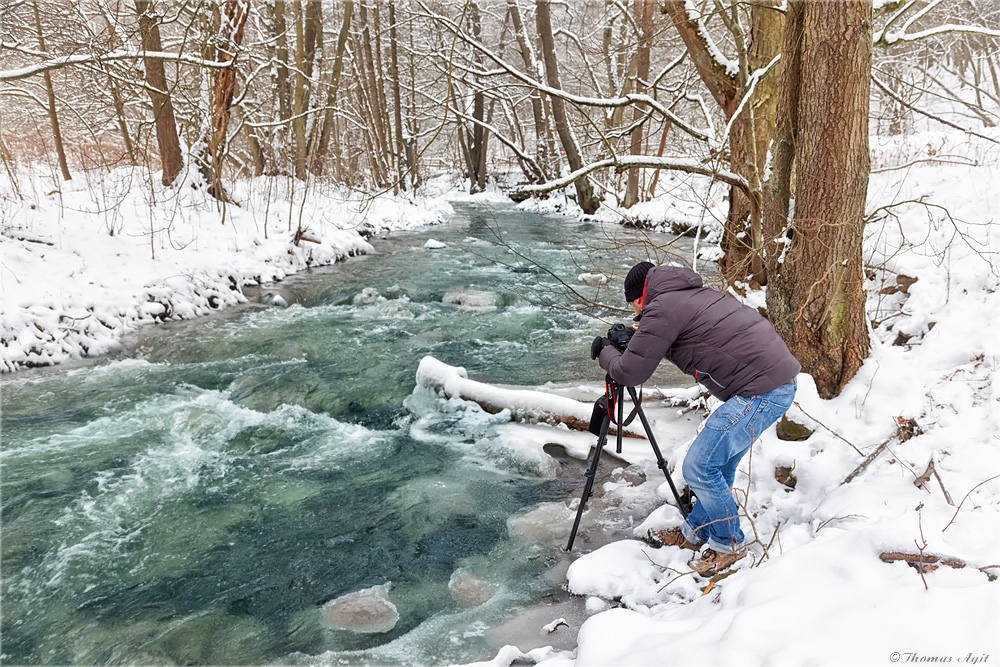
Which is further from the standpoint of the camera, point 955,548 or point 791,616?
point 955,548

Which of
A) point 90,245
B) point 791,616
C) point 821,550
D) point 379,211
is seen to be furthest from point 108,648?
point 379,211

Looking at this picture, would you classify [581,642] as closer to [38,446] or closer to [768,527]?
[768,527]

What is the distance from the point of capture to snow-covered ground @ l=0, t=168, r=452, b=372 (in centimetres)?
741

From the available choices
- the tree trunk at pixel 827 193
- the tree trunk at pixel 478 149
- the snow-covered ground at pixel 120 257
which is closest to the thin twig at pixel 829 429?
the tree trunk at pixel 827 193

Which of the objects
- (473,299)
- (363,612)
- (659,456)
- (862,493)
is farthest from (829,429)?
(473,299)

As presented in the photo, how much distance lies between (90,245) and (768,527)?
374 inches

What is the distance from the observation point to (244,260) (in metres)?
10.9

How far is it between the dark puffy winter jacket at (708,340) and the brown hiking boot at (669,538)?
40.3 inches

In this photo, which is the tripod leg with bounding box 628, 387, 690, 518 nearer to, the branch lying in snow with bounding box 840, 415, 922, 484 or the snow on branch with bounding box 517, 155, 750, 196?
the branch lying in snow with bounding box 840, 415, 922, 484

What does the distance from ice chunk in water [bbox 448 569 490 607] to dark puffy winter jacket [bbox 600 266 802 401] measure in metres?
1.59

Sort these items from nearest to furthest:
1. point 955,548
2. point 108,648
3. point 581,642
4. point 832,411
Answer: point 955,548 < point 581,642 < point 108,648 < point 832,411

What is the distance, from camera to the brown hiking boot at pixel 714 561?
11.1 feet

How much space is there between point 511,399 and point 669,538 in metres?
2.31

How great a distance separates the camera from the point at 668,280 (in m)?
3.38
